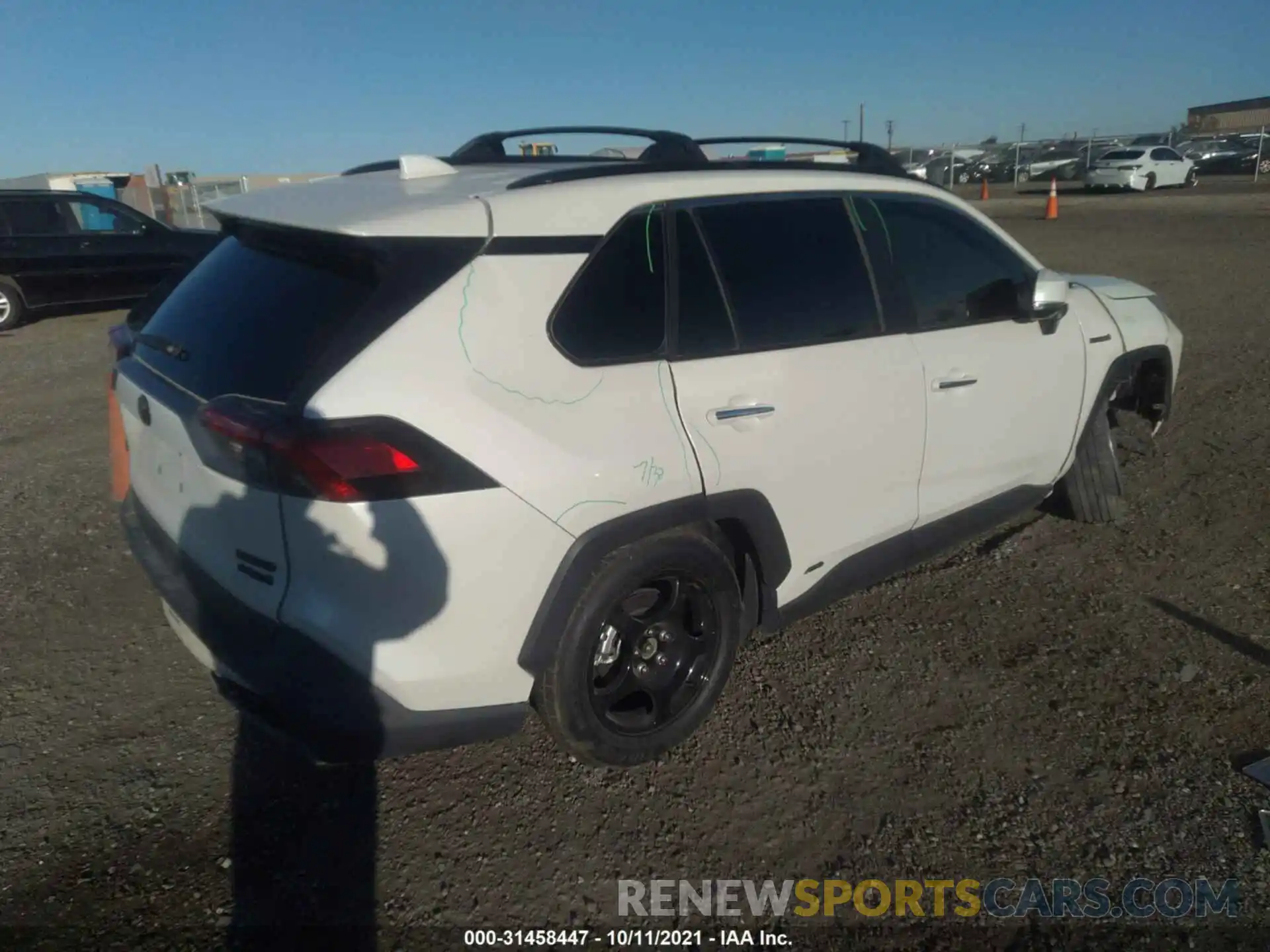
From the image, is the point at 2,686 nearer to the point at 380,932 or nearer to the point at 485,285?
the point at 380,932

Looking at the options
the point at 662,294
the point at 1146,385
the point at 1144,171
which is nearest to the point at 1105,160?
the point at 1144,171

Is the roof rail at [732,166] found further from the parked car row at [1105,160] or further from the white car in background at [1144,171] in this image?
the white car in background at [1144,171]

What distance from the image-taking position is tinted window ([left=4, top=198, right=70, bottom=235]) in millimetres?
11352

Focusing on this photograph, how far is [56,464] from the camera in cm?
589

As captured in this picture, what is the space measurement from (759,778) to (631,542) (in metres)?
0.91

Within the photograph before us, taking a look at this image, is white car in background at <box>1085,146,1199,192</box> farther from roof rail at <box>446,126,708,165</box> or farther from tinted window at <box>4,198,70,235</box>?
roof rail at <box>446,126,708,165</box>

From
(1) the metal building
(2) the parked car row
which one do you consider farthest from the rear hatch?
(1) the metal building

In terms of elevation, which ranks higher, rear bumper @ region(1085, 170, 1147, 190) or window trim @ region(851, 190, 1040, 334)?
rear bumper @ region(1085, 170, 1147, 190)

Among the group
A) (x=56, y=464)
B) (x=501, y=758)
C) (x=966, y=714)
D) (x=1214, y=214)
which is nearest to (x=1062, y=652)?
(x=966, y=714)

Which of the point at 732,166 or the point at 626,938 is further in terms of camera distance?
the point at 732,166

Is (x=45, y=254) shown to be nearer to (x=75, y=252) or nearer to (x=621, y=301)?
(x=75, y=252)

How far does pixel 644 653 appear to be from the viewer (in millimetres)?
2881

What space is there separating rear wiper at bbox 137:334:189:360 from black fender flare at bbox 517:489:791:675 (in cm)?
126

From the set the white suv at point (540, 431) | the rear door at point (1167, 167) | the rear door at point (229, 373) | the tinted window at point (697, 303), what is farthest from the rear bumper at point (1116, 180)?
the rear door at point (229, 373)
